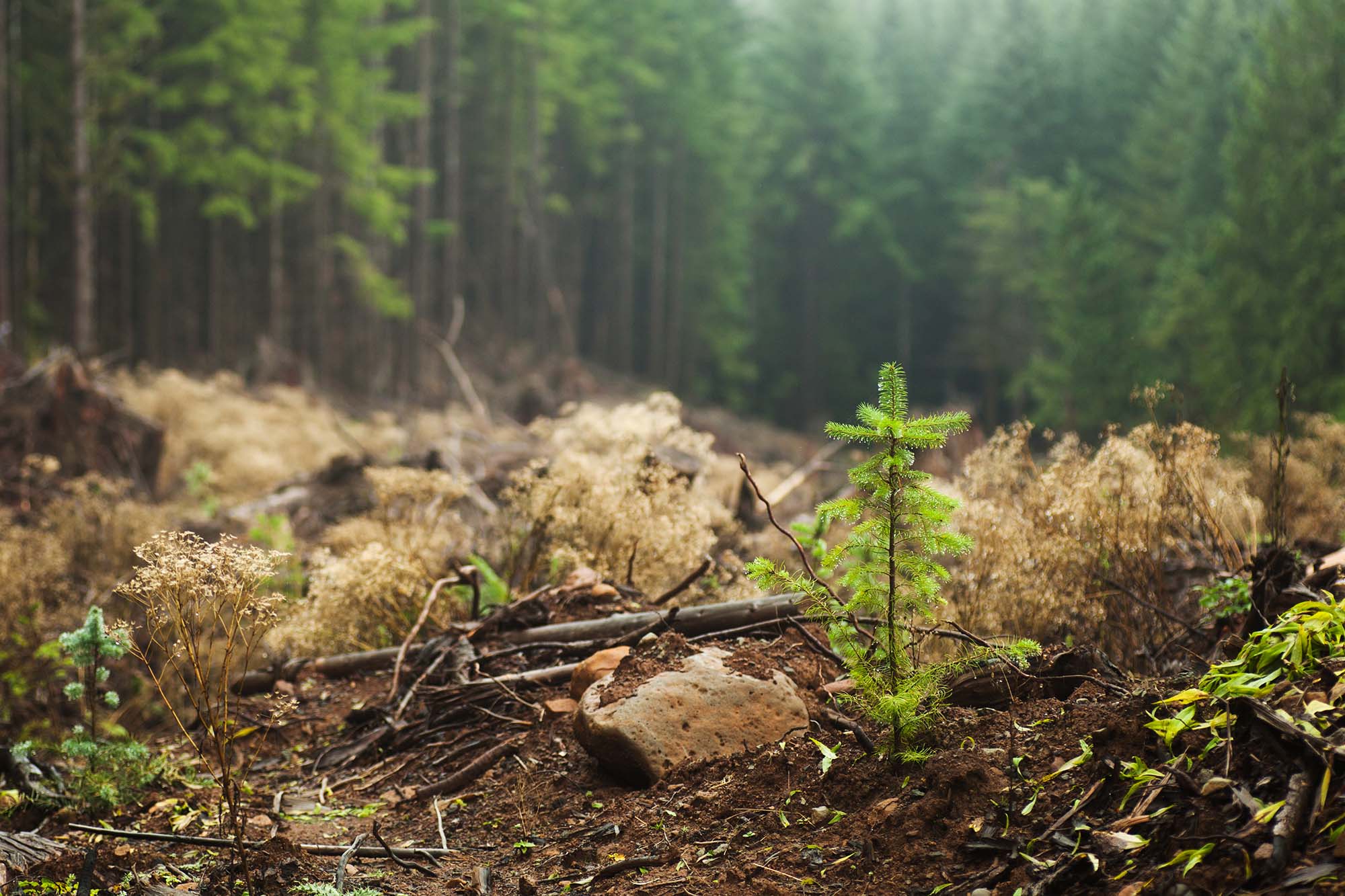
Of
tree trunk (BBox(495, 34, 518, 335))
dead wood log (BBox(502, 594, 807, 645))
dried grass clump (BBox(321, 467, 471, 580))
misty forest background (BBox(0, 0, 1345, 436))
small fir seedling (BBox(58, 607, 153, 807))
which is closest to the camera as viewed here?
small fir seedling (BBox(58, 607, 153, 807))

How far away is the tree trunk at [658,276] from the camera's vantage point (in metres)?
35.5

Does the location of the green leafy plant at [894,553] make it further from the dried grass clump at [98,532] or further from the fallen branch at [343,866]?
the dried grass clump at [98,532]

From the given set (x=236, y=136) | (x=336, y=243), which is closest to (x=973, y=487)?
(x=336, y=243)

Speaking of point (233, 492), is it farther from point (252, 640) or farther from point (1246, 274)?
point (1246, 274)

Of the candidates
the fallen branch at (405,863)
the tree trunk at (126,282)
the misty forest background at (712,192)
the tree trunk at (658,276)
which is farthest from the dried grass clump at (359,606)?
the tree trunk at (658,276)

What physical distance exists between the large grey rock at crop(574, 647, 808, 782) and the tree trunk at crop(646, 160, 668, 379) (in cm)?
3153

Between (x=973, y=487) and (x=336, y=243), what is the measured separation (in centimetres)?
1940

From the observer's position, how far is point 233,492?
39.3 ft

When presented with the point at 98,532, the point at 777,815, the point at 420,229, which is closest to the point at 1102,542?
the point at 777,815

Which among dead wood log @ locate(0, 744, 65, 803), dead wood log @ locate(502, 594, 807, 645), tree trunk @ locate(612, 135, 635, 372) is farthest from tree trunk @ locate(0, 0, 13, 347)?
tree trunk @ locate(612, 135, 635, 372)

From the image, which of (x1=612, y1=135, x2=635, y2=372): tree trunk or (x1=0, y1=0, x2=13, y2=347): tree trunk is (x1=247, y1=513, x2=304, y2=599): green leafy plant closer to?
(x1=0, y1=0, x2=13, y2=347): tree trunk

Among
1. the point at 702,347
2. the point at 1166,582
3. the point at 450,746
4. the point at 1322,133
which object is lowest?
the point at 702,347

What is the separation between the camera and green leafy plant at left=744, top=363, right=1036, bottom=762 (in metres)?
3.14

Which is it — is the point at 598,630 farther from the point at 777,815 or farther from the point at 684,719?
the point at 777,815
